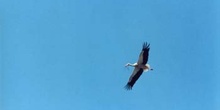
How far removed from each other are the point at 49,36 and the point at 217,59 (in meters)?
1.24

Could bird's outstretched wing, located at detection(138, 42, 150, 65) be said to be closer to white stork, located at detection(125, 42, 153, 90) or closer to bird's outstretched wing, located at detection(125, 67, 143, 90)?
white stork, located at detection(125, 42, 153, 90)

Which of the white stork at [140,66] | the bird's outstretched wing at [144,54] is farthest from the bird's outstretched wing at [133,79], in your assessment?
the bird's outstretched wing at [144,54]

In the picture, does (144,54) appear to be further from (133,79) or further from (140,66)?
(133,79)

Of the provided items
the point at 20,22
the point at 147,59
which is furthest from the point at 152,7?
the point at 20,22

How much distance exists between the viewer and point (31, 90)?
12.5ft

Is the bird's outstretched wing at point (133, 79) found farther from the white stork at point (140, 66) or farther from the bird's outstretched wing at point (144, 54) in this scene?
the bird's outstretched wing at point (144, 54)

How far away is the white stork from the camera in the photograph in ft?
12.3

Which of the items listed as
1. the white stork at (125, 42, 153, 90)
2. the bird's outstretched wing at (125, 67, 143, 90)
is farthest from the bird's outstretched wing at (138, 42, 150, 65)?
the bird's outstretched wing at (125, 67, 143, 90)

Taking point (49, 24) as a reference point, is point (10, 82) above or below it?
below

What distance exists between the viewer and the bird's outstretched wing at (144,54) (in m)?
3.75

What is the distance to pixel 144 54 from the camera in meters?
3.77

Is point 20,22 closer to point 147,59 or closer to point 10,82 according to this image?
point 10,82

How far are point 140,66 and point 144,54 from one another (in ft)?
0.34

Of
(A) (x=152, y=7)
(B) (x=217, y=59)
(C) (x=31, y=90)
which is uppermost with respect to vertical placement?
(A) (x=152, y=7)
